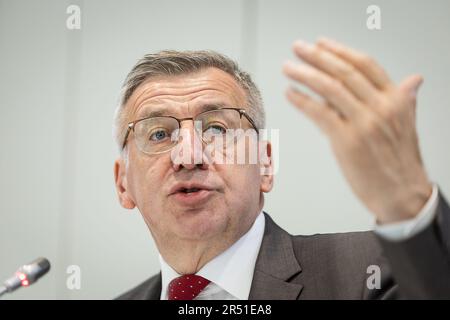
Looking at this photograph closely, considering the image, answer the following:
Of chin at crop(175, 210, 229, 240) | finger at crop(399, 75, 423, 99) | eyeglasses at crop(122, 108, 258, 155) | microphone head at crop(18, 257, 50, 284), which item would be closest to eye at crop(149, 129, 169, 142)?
eyeglasses at crop(122, 108, 258, 155)

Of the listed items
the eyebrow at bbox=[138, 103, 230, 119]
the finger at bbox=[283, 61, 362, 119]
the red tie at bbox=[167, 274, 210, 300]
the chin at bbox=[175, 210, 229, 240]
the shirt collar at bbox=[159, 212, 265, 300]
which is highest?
the finger at bbox=[283, 61, 362, 119]

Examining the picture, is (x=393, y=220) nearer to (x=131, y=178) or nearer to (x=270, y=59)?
(x=131, y=178)

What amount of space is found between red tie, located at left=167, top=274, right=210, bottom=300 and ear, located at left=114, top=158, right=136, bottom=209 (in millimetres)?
337

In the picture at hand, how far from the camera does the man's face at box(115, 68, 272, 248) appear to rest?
4.97 ft

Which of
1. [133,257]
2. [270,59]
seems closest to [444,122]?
[270,59]

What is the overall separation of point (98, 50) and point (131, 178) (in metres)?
0.64

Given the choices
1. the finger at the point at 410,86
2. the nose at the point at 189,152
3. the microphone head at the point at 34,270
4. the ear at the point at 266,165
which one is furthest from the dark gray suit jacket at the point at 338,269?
the microphone head at the point at 34,270

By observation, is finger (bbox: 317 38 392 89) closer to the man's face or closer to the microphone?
the man's face

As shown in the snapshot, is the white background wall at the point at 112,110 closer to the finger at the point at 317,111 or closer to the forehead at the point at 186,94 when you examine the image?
the forehead at the point at 186,94

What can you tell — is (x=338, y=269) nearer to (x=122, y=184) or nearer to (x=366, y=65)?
(x=366, y=65)

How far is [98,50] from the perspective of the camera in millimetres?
2055

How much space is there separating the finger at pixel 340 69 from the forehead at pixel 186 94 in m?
0.65

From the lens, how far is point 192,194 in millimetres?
1503

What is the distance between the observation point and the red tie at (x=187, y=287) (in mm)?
1527
